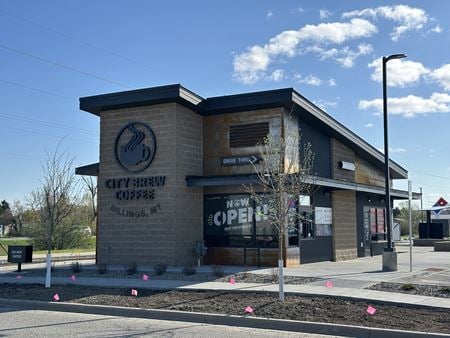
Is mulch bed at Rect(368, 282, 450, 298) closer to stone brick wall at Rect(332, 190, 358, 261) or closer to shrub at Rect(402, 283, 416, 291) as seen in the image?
shrub at Rect(402, 283, 416, 291)

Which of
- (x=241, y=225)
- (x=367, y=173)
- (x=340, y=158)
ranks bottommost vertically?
(x=241, y=225)

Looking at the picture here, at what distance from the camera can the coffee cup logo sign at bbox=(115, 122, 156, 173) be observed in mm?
21000

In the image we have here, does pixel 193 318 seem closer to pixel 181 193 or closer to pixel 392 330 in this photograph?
pixel 392 330

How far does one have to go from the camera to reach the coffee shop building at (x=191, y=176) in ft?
66.7

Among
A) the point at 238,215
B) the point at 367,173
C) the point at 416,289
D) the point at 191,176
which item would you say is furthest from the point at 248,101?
the point at 367,173

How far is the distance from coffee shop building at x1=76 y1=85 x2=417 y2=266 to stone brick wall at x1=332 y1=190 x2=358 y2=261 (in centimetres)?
152

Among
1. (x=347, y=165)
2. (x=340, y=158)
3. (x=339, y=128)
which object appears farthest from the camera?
(x=347, y=165)

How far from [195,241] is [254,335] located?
475 inches

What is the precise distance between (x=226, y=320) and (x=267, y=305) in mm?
1342

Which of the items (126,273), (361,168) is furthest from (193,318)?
(361,168)

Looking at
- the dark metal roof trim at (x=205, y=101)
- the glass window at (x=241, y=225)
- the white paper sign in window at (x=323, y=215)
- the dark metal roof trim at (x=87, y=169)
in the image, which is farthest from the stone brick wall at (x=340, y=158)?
the dark metal roof trim at (x=87, y=169)

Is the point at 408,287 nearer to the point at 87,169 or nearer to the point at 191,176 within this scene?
the point at 191,176

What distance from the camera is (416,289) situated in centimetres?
1326

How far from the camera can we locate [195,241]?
21250 millimetres
